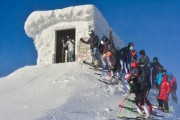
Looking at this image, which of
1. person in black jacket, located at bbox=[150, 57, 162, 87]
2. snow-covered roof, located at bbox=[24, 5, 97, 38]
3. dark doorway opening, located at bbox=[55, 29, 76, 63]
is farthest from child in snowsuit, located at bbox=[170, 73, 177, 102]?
dark doorway opening, located at bbox=[55, 29, 76, 63]

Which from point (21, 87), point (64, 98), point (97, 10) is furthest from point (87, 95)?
point (97, 10)

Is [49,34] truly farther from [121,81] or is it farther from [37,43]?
[121,81]

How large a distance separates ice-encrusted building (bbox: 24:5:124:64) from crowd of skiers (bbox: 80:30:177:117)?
1.29 meters

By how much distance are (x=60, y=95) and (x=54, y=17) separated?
9.02 metres

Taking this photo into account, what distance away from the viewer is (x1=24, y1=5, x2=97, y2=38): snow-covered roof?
2120 centimetres

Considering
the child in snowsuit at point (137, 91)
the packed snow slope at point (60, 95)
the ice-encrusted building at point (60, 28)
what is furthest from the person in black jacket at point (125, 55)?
the child in snowsuit at point (137, 91)

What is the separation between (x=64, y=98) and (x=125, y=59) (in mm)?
5917

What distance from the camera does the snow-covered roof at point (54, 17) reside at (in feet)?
69.6

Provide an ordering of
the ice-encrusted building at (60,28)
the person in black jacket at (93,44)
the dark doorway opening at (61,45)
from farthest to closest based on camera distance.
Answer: the dark doorway opening at (61,45) → the ice-encrusted building at (60,28) → the person in black jacket at (93,44)

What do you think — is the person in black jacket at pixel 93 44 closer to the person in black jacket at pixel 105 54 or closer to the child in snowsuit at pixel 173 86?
the person in black jacket at pixel 105 54

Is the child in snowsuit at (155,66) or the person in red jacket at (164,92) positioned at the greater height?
the child in snowsuit at (155,66)

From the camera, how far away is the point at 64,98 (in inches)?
536

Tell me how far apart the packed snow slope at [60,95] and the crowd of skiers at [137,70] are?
26.9 inches

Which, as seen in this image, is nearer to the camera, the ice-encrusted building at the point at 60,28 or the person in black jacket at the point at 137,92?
the person in black jacket at the point at 137,92
